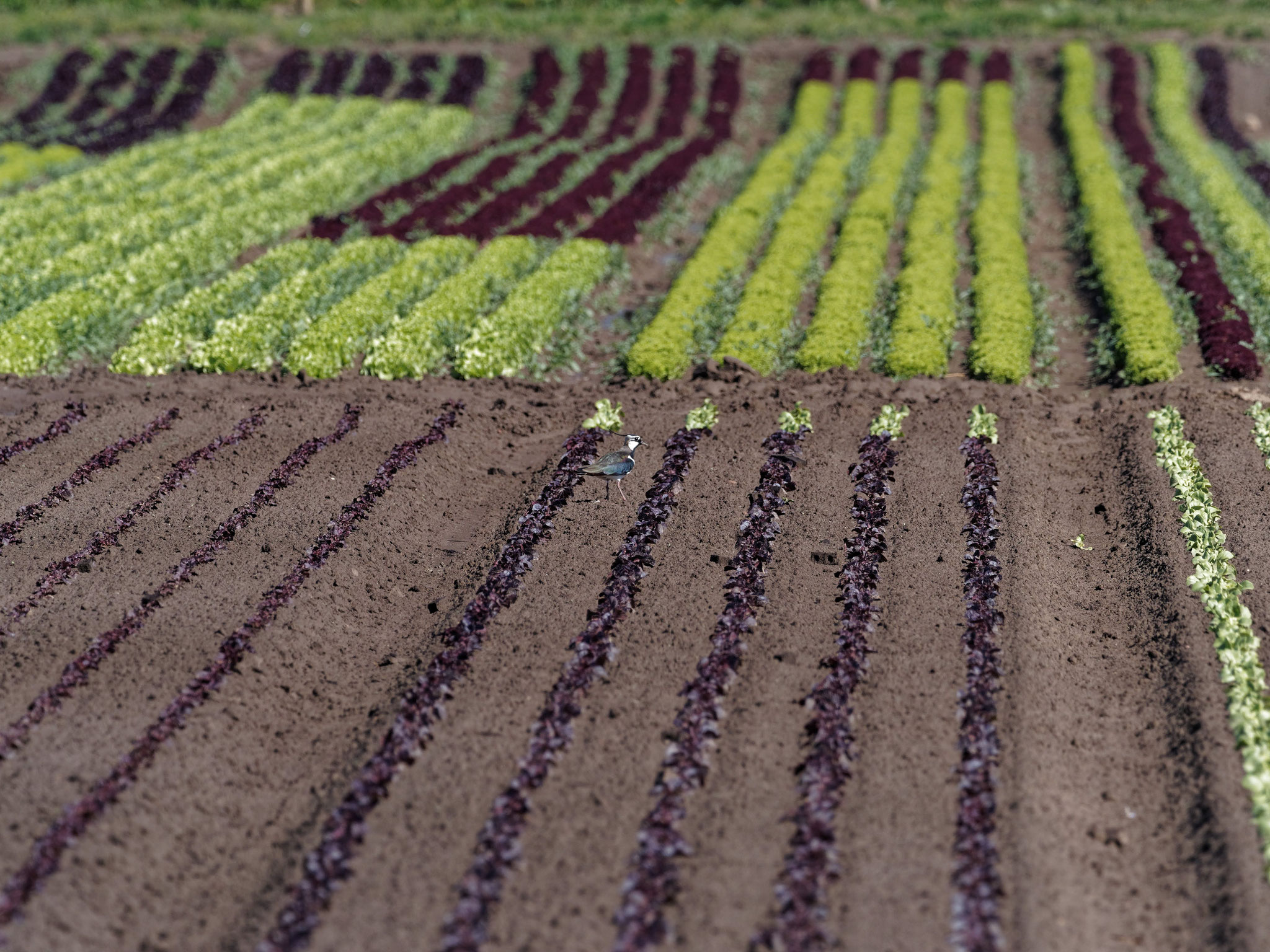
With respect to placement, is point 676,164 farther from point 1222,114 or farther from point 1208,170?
point 1222,114

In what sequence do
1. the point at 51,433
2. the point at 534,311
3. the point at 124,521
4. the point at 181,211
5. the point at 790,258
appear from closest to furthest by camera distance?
the point at 124,521 < the point at 51,433 < the point at 534,311 < the point at 790,258 < the point at 181,211

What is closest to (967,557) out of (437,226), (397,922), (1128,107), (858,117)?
(397,922)

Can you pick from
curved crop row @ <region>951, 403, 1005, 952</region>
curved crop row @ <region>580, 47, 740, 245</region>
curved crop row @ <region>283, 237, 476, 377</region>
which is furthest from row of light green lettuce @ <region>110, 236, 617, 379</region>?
curved crop row @ <region>951, 403, 1005, 952</region>

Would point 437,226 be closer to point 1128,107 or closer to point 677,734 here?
point 677,734

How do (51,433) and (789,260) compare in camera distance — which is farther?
(789,260)

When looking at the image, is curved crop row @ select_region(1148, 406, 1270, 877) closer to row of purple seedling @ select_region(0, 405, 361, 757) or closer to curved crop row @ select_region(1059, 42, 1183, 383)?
curved crop row @ select_region(1059, 42, 1183, 383)

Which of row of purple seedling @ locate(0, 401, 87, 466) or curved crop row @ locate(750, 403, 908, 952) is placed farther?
row of purple seedling @ locate(0, 401, 87, 466)

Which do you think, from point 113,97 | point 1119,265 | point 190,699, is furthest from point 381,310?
point 113,97
